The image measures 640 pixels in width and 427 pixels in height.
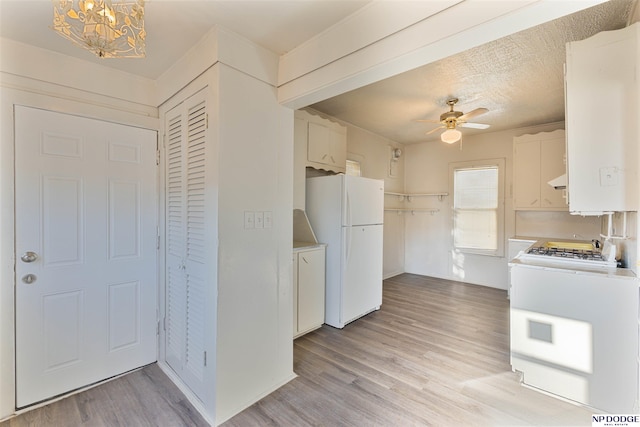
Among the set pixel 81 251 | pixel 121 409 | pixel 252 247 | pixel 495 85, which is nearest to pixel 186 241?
pixel 252 247

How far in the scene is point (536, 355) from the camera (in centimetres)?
205

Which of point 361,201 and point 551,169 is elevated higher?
point 551,169

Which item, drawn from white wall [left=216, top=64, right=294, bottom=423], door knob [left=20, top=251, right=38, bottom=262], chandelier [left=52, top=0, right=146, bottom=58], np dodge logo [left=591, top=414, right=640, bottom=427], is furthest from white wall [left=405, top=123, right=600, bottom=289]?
door knob [left=20, top=251, right=38, bottom=262]

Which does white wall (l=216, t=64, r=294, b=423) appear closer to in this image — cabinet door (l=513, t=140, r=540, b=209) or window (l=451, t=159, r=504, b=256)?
cabinet door (l=513, t=140, r=540, b=209)

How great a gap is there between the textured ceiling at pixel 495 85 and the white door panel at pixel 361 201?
99cm

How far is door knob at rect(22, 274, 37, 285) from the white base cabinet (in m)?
1.89

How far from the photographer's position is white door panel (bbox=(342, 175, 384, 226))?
10.1ft

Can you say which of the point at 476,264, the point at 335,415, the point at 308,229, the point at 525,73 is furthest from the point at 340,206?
the point at 476,264

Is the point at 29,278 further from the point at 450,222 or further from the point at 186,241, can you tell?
the point at 450,222

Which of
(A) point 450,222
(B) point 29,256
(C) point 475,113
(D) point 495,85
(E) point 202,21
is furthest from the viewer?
(A) point 450,222

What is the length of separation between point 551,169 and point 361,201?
2.78 meters

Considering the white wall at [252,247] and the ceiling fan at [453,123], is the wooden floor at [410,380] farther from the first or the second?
the ceiling fan at [453,123]

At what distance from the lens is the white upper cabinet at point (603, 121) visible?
1.66 m

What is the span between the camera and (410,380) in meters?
2.15
